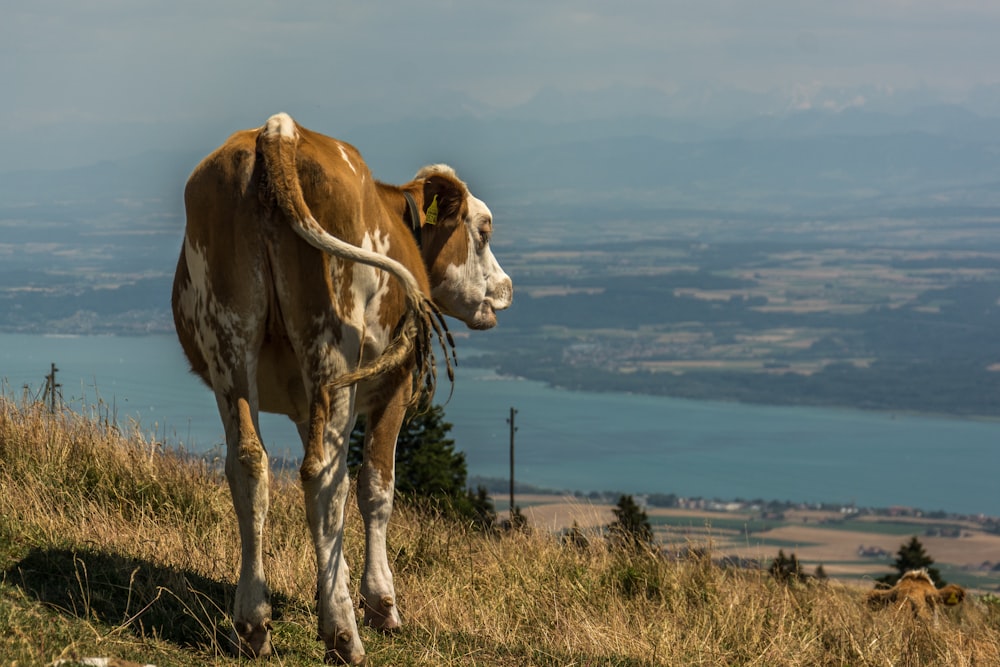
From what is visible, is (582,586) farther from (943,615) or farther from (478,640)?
(943,615)

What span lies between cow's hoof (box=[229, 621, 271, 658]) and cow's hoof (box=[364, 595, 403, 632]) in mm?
864

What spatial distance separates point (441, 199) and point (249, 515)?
266 centimetres

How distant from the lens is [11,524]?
702cm

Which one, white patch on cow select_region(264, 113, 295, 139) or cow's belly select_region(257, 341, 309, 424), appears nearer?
white patch on cow select_region(264, 113, 295, 139)

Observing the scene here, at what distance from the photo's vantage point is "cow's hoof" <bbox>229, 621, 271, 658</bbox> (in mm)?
5402

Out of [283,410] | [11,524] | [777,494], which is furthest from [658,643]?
[777,494]

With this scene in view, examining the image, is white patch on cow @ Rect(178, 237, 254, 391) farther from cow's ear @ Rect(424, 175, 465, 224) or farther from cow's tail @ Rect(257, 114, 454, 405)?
cow's ear @ Rect(424, 175, 465, 224)

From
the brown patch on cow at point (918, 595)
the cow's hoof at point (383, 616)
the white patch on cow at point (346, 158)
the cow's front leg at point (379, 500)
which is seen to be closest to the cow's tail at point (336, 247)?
the white patch on cow at point (346, 158)

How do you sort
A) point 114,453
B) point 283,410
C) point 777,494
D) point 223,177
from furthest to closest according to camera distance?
point 777,494 → point 114,453 → point 283,410 → point 223,177

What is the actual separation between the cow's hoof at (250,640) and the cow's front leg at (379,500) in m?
0.86

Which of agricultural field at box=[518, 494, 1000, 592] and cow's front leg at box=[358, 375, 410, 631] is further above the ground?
cow's front leg at box=[358, 375, 410, 631]

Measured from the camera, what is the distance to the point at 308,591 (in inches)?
271

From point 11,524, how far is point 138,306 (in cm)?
20060

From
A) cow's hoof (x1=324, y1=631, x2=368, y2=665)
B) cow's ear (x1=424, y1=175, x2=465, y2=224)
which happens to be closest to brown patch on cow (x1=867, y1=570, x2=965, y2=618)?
cow's ear (x1=424, y1=175, x2=465, y2=224)
